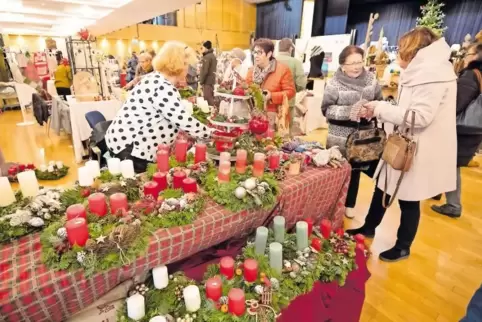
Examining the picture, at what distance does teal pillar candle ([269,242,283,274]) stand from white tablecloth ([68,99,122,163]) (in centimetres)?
329

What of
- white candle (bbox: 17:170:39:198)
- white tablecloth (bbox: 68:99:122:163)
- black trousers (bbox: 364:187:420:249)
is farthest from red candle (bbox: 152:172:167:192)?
white tablecloth (bbox: 68:99:122:163)

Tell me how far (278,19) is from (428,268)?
12230 millimetres

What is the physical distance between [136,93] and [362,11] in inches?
407

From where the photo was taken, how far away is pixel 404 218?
180cm

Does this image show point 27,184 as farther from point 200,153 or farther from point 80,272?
point 200,153

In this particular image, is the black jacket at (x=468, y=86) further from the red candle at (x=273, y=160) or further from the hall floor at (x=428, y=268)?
the red candle at (x=273, y=160)

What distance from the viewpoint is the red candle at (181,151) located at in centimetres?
139

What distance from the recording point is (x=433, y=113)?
146 centimetres

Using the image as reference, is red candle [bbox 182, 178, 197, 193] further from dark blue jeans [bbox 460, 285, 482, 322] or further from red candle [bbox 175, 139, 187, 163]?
dark blue jeans [bbox 460, 285, 482, 322]

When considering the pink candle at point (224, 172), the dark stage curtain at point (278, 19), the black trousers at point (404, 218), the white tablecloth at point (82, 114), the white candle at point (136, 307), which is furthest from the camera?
the dark stage curtain at point (278, 19)

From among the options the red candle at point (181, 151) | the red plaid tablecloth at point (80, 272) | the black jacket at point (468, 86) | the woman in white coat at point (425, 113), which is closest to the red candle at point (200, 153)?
the red candle at point (181, 151)

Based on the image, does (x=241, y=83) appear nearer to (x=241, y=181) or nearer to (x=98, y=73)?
(x=241, y=181)

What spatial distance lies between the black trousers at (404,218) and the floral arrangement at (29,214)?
6.02 feet

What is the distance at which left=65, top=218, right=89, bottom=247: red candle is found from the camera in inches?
32.1
